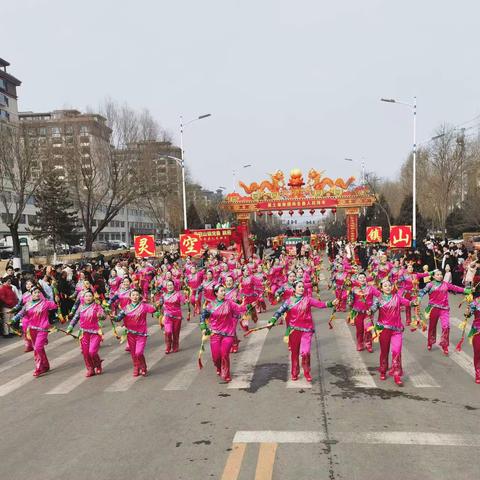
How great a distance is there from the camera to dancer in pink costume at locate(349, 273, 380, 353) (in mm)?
9555

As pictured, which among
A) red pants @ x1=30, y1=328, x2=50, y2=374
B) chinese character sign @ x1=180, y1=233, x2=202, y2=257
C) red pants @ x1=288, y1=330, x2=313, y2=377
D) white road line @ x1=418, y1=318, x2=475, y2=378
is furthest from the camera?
chinese character sign @ x1=180, y1=233, x2=202, y2=257

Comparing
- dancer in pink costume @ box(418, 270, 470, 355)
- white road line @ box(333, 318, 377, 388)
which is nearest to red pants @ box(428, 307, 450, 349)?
dancer in pink costume @ box(418, 270, 470, 355)

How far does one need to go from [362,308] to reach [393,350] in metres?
2.36

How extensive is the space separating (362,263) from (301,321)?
16834 mm

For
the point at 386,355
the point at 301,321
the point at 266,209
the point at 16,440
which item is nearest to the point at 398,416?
the point at 386,355

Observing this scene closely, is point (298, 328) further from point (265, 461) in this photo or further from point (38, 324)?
point (38, 324)

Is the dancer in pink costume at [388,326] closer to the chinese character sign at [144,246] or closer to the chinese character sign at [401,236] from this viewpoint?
the chinese character sign at [401,236]

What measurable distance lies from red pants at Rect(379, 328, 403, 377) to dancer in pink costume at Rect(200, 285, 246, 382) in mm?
2470

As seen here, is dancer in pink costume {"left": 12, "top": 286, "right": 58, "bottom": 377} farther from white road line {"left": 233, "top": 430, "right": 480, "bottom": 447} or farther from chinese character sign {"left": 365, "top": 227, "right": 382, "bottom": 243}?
chinese character sign {"left": 365, "top": 227, "right": 382, "bottom": 243}

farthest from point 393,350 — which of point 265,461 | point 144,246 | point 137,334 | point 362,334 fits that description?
→ point 144,246

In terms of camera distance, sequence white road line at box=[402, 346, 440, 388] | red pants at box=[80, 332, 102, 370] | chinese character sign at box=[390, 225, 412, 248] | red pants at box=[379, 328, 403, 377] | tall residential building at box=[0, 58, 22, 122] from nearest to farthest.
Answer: white road line at box=[402, 346, 440, 388]
red pants at box=[379, 328, 403, 377]
red pants at box=[80, 332, 102, 370]
chinese character sign at box=[390, 225, 412, 248]
tall residential building at box=[0, 58, 22, 122]

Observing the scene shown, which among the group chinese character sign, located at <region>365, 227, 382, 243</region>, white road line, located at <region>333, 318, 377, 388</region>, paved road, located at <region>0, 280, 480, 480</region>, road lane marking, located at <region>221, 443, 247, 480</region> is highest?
chinese character sign, located at <region>365, 227, 382, 243</region>

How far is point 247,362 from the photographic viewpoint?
8789 millimetres

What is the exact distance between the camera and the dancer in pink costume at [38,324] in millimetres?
8602
